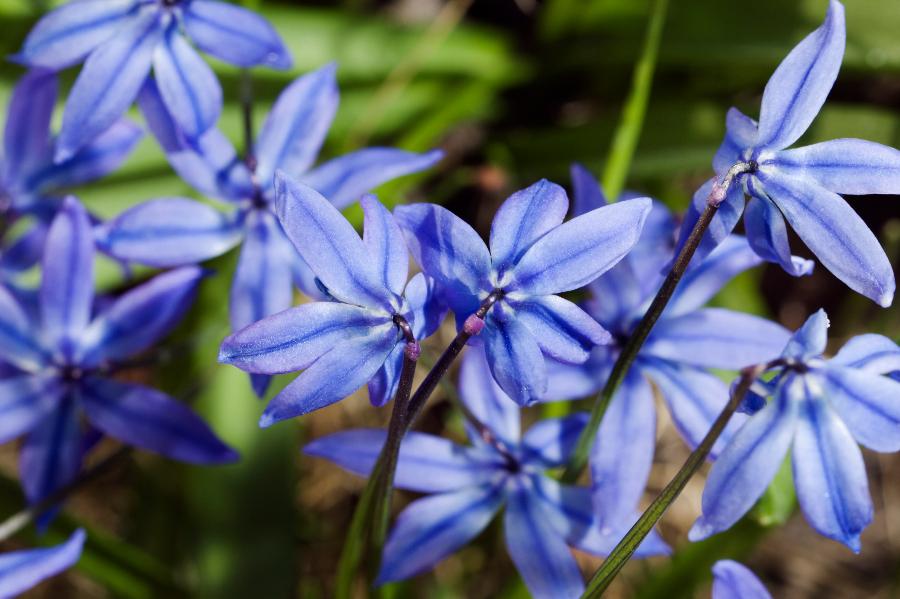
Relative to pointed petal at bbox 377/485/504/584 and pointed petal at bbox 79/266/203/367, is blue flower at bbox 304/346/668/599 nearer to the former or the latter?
pointed petal at bbox 377/485/504/584

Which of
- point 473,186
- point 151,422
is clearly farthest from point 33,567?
point 473,186

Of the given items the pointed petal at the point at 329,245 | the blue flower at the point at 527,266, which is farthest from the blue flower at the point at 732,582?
the pointed petal at the point at 329,245

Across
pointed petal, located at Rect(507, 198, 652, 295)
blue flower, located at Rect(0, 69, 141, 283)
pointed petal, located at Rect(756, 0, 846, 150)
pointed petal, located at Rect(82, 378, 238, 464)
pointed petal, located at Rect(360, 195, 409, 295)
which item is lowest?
pointed petal, located at Rect(82, 378, 238, 464)

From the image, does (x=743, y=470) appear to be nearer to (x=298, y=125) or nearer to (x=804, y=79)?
(x=804, y=79)

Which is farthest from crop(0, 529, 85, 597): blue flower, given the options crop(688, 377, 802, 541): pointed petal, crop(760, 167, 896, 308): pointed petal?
crop(760, 167, 896, 308): pointed petal

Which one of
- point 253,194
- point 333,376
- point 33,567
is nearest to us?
point 333,376

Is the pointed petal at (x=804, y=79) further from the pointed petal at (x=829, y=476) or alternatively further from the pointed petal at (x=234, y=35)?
the pointed petal at (x=234, y=35)
